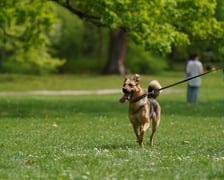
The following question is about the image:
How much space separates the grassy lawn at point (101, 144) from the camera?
852cm

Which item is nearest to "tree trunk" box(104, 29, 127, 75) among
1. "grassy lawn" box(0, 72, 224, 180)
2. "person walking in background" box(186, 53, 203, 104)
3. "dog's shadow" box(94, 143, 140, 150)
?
"person walking in background" box(186, 53, 203, 104)

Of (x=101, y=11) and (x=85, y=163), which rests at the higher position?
(x=101, y=11)

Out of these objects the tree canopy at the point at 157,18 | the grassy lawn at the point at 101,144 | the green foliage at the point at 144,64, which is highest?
the tree canopy at the point at 157,18

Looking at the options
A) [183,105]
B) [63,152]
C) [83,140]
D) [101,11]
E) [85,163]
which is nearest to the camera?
[85,163]

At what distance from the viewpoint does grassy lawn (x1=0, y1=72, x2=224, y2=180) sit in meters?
8.52

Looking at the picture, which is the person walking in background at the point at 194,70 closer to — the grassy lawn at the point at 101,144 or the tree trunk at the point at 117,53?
the grassy lawn at the point at 101,144

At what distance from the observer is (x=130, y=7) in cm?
2056

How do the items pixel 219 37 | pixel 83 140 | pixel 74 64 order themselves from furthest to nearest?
1. pixel 74 64
2. pixel 219 37
3. pixel 83 140

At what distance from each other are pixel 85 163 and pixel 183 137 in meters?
5.32

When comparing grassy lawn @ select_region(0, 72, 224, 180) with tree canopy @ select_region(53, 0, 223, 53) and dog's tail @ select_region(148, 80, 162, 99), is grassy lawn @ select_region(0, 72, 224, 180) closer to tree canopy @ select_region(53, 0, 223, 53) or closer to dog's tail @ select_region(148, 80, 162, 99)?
dog's tail @ select_region(148, 80, 162, 99)

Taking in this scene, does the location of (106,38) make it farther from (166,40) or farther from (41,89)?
(166,40)

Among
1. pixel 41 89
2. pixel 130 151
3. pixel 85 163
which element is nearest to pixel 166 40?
pixel 130 151

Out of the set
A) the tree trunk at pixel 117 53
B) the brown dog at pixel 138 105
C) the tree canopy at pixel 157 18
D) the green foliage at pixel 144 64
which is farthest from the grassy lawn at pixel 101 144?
the green foliage at pixel 144 64

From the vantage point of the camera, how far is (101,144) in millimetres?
12141
